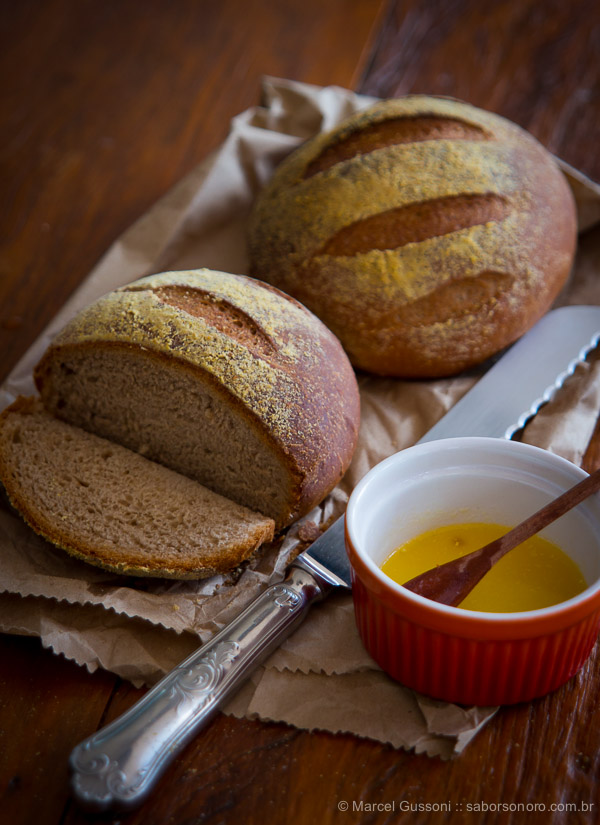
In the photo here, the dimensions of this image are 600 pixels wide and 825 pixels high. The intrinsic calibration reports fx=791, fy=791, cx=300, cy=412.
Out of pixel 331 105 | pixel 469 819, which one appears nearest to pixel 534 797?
pixel 469 819

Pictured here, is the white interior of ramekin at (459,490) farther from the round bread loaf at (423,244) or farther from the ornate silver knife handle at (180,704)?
the round bread loaf at (423,244)

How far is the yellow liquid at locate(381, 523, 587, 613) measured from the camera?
4.52 ft

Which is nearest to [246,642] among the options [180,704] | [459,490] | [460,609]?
[180,704]

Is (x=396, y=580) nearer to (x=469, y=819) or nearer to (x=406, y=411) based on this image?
(x=469, y=819)

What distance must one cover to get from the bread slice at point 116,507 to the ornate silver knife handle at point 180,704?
0.61 feet

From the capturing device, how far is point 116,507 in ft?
5.70

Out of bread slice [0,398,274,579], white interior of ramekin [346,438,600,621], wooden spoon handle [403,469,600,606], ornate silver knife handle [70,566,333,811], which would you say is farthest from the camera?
bread slice [0,398,274,579]

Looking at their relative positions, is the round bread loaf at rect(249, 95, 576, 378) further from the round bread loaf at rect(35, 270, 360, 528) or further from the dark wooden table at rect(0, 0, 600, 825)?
the dark wooden table at rect(0, 0, 600, 825)

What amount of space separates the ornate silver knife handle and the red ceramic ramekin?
0.15m

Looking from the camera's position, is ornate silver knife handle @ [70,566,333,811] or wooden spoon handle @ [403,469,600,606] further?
wooden spoon handle @ [403,469,600,606]

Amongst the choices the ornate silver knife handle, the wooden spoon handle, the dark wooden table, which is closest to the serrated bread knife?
the ornate silver knife handle

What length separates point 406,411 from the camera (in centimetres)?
210

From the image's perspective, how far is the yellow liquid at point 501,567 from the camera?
1377 millimetres

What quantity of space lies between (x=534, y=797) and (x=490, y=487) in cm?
54
